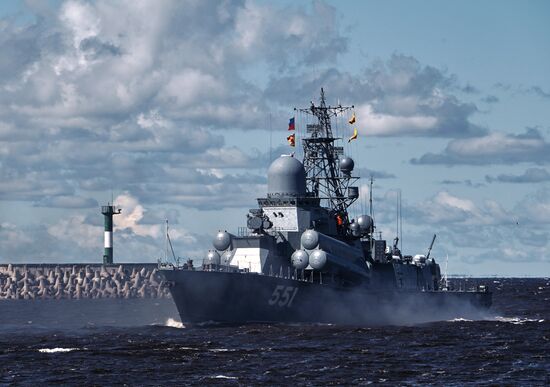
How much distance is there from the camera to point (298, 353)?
54281 mm

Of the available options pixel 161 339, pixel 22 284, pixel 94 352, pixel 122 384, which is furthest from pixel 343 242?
pixel 22 284

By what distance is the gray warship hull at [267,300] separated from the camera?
2571 inches

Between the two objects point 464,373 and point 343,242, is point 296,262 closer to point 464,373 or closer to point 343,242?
point 343,242

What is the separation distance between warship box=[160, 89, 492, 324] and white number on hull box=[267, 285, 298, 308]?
0.13 ft

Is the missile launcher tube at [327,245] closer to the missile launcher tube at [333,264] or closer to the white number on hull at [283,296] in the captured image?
the missile launcher tube at [333,264]

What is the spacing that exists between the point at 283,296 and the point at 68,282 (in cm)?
10303

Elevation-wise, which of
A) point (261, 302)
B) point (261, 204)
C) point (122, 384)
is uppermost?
point (261, 204)

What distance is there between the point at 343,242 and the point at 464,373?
2764 cm

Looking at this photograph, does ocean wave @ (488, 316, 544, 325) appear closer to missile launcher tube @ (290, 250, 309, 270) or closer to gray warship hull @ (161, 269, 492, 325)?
gray warship hull @ (161, 269, 492, 325)

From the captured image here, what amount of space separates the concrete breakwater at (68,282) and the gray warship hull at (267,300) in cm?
9086

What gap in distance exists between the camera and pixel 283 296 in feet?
222

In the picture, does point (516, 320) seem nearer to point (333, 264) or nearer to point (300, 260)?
point (333, 264)

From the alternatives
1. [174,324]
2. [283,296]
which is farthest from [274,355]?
[174,324]

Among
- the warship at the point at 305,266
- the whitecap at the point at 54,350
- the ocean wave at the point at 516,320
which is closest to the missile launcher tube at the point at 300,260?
the warship at the point at 305,266
